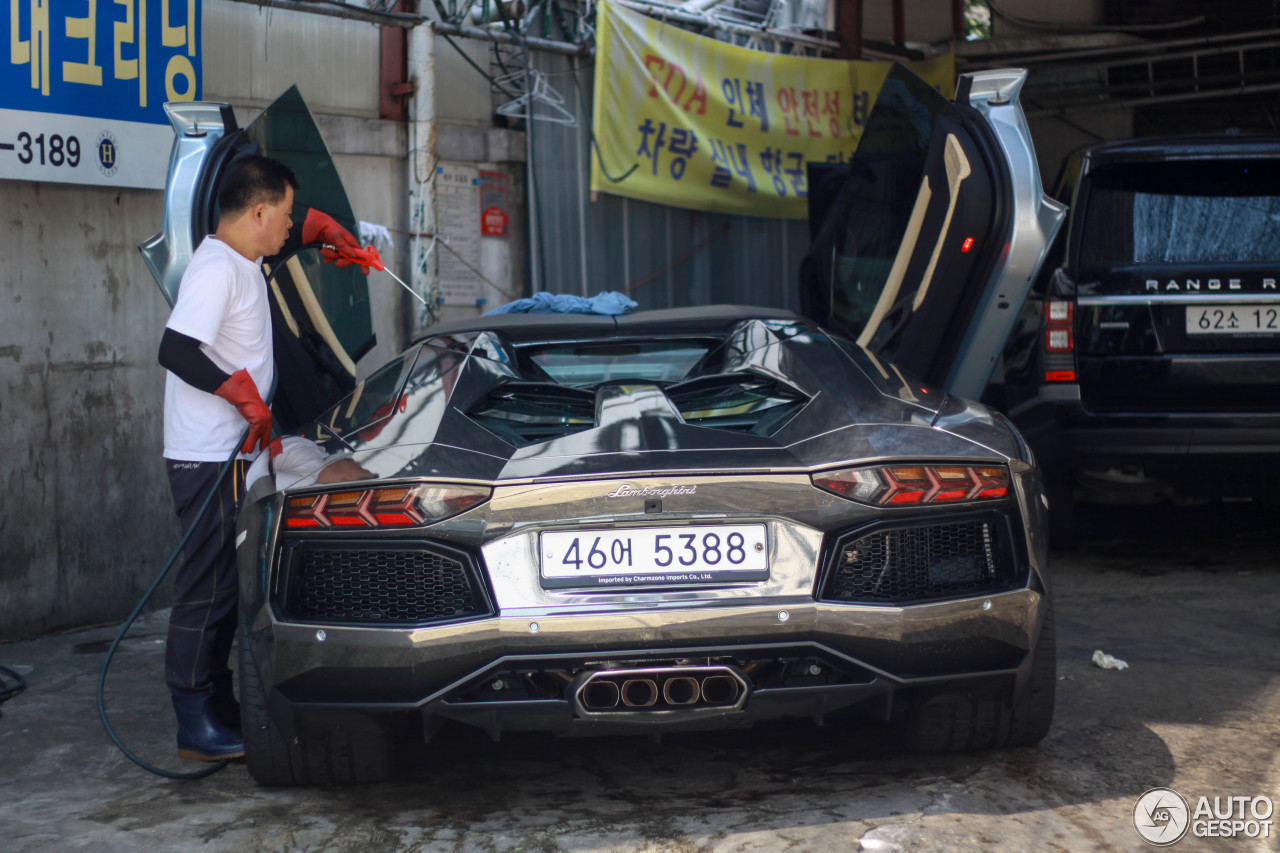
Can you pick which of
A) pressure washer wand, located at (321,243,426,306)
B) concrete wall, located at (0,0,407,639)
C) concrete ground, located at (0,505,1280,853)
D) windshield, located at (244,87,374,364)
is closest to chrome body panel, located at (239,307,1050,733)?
concrete ground, located at (0,505,1280,853)

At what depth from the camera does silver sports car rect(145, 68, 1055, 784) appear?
9.02 ft

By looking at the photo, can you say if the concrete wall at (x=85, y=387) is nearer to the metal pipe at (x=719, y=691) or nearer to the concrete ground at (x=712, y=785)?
the concrete ground at (x=712, y=785)

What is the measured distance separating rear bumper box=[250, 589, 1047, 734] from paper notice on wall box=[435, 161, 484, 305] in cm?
461

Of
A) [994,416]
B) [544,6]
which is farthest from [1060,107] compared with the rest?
[994,416]

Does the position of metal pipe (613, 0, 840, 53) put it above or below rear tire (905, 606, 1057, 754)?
above

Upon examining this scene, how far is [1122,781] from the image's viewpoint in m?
3.18

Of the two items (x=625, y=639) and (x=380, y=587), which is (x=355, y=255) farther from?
(x=625, y=639)

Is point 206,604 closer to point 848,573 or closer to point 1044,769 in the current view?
point 848,573

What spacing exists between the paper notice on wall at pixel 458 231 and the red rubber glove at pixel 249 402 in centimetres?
385

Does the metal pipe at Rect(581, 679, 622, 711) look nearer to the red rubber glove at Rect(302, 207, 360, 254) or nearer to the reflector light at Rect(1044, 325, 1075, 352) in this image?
the red rubber glove at Rect(302, 207, 360, 254)

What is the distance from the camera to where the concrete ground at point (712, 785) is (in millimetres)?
2883

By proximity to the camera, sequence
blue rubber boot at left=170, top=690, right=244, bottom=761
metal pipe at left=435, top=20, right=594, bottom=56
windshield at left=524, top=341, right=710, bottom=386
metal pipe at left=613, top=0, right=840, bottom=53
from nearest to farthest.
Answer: blue rubber boot at left=170, top=690, right=244, bottom=761 < windshield at left=524, top=341, right=710, bottom=386 < metal pipe at left=435, top=20, right=594, bottom=56 < metal pipe at left=613, top=0, right=840, bottom=53

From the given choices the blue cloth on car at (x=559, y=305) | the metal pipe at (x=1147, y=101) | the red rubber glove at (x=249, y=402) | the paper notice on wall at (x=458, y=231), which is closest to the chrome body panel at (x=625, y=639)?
the red rubber glove at (x=249, y=402)

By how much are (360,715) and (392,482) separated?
0.54 meters
